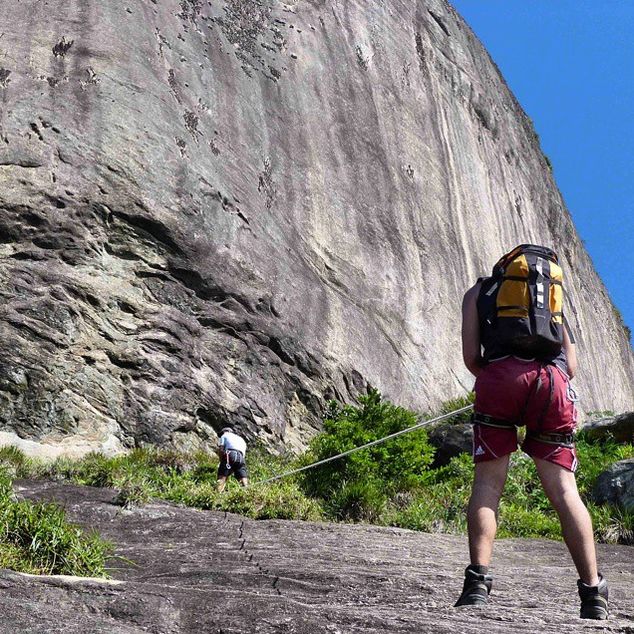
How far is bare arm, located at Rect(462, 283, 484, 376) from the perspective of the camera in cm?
551

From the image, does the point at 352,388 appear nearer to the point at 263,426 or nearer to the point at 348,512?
the point at 263,426

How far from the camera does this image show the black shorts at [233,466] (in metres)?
13.5

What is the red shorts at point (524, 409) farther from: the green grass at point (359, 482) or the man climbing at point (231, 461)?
A: the man climbing at point (231, 461)

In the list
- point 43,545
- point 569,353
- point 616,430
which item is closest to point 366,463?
point 616,430

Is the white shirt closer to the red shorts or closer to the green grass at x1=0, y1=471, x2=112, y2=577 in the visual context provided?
the green grass at x1=0, y1=471, x2=112, y2=577

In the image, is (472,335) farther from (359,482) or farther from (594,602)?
(359,482)

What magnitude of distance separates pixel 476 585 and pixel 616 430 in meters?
13.5

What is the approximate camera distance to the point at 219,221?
1814cm

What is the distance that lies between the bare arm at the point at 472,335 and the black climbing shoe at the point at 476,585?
3.28 ft

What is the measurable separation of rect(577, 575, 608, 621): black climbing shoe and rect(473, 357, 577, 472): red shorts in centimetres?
58

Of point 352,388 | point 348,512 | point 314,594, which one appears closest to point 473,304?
point 314,594

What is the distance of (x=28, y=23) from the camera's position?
743 inches

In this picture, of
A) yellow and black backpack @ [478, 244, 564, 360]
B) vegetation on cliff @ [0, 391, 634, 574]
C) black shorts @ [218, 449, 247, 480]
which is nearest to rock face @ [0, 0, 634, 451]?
vegetation on cliff @ [0, 391, 634, 574]

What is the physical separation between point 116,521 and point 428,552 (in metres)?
2.65
